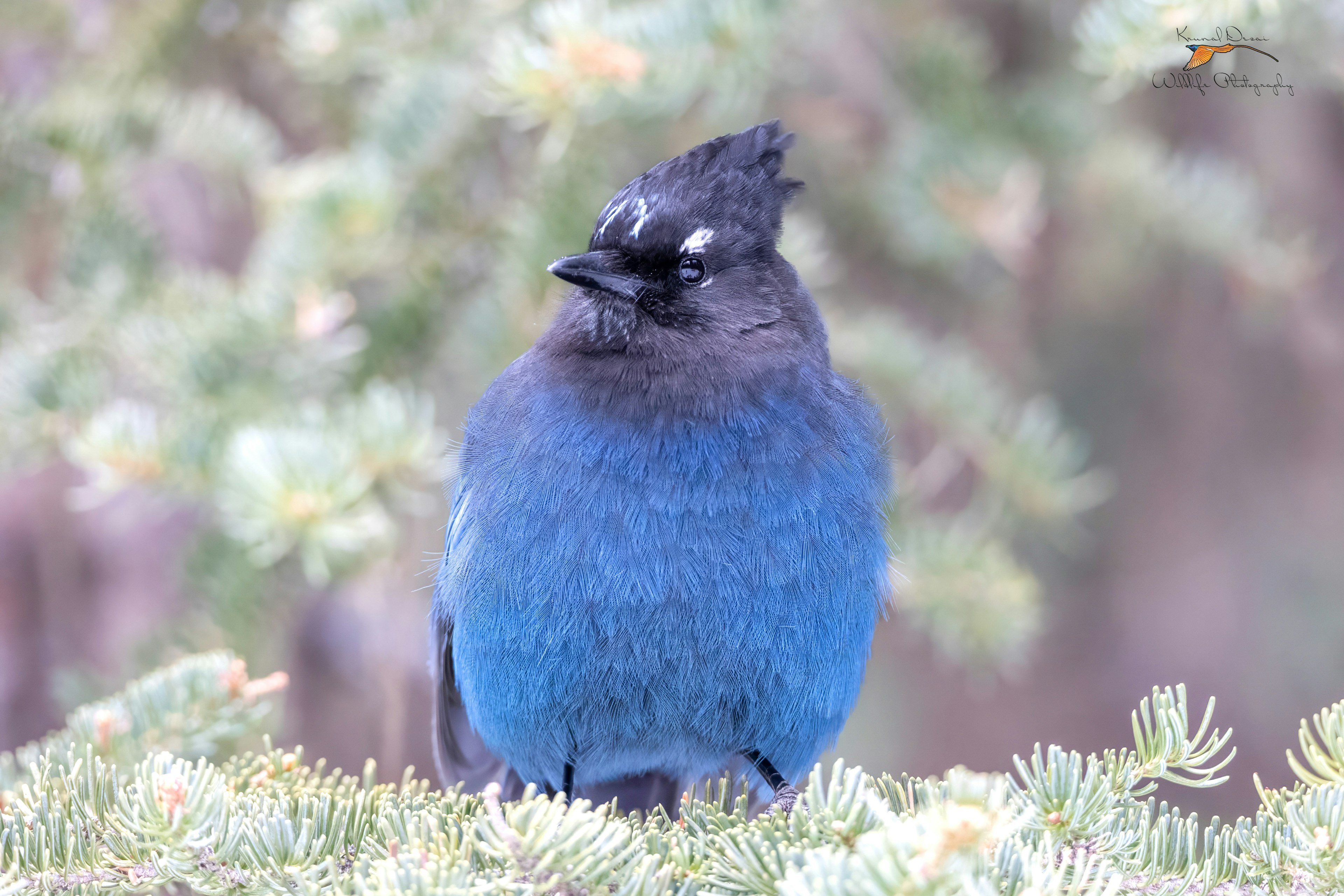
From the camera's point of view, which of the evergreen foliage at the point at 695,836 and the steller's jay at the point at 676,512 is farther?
the steller's jay at the point at 676,512

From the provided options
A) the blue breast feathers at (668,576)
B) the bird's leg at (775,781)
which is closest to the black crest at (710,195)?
the blue breast feathers at (668,576)

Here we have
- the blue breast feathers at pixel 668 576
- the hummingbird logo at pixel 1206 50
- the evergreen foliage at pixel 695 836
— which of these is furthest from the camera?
the blue breast feathers at pixel 668 576

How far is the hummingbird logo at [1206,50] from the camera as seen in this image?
181 cm

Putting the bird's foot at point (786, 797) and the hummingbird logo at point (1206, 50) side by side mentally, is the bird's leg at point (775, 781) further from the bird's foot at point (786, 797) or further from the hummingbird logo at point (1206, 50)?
the hummingbird logo at point (1206, 50)

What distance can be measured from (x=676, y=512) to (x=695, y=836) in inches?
27.0

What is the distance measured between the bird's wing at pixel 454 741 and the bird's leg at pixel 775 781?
1.76ft

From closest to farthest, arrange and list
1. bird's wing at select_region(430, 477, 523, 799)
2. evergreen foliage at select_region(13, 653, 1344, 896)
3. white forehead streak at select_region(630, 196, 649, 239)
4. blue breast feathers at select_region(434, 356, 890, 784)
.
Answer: evergreen foliage at select_region(13, 653, 1344, 896) → blue breast feathers at select_region(434, 356, 890, 784) → white forehead streak at select_region(630, 196, 649, 239) → bird's wing at select_region(430, 477, 523, 799)

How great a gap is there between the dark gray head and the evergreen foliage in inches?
36.9

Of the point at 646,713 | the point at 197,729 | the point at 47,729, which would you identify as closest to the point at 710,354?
the point at 646,713

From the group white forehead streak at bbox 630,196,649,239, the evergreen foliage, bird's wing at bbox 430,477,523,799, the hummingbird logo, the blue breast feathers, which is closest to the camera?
the evergreen foliage

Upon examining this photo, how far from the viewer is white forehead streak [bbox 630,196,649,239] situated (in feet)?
6.81

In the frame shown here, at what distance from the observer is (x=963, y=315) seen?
302 centimetres

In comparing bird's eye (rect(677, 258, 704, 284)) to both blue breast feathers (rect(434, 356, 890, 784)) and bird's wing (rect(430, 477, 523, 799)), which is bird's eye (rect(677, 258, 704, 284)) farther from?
bird's wing (rect(430, 477, 523, 799))

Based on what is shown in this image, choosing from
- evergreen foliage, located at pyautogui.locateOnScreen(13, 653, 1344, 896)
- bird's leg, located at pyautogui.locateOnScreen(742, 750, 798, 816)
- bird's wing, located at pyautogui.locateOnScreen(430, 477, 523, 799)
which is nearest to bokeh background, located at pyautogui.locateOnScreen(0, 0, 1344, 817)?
bird's wing, located at pyautogui.locateOnScreen(430, 477, 523, 799)
